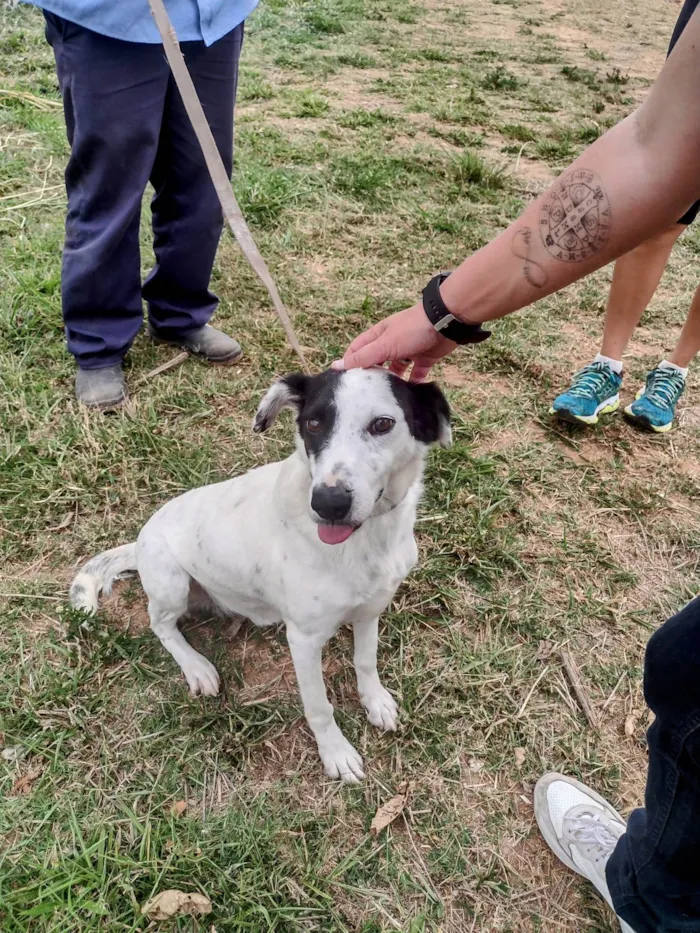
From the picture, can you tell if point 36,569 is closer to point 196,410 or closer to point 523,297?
point 196,410

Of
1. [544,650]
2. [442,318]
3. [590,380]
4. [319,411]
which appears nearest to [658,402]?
[590,380]

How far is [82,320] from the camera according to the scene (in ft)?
11.0

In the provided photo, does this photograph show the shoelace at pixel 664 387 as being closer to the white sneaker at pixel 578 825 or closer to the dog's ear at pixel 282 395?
the white sneaker at pixel 578 825

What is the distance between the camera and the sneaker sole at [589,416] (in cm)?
335

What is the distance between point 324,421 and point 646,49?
11.5 metres

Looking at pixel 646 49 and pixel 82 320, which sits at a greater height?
pixel 646 49

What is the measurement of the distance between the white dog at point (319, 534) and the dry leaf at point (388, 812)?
0.13 metres

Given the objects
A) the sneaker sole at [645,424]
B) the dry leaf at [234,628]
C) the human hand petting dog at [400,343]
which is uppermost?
the human hand petting dog at [400,343]

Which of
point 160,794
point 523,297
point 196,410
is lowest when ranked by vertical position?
point 160,794

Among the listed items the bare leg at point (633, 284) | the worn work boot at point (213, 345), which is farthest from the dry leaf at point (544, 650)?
the worn work boot at point (213, 345)

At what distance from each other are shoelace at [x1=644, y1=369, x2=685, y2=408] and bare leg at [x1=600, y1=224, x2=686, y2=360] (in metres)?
0.22

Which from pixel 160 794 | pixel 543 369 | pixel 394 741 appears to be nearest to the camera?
pixel 160 794

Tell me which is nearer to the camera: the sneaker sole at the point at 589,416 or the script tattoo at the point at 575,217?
the script tattoo at the point at 575,217

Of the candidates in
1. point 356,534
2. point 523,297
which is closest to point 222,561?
point 356,534
